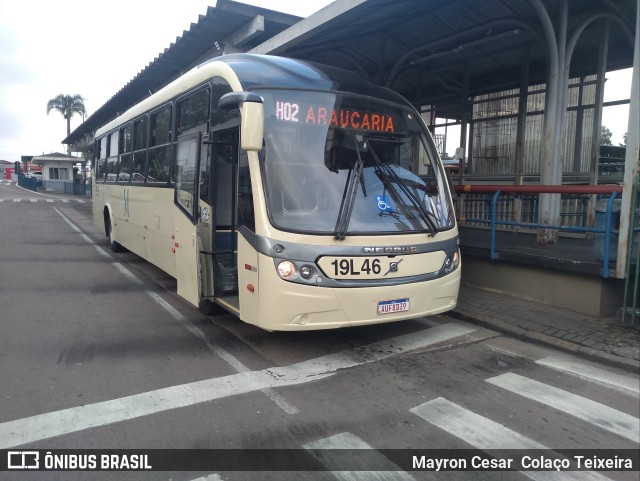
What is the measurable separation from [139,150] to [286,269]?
20.7ft

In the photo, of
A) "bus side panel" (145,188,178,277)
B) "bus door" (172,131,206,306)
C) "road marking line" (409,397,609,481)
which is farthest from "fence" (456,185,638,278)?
"bus side panel" (145,188,178,277)

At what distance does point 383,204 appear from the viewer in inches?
221

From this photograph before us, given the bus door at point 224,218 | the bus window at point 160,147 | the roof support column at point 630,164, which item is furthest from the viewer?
the bus window at point 160,147

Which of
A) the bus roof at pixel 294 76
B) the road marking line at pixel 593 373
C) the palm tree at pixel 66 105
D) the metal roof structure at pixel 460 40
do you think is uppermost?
the palm tree at pixel 66 105

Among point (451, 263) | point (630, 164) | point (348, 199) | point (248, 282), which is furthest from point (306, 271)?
point (630, 164)

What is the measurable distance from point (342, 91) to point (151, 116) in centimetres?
473

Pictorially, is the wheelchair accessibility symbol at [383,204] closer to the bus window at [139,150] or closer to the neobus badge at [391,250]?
the neobus badge at [391,250]

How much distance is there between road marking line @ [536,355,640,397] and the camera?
4.82 metres

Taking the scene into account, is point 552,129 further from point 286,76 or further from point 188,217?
point 188,217

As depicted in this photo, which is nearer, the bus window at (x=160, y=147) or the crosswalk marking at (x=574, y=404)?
the crosswalk marking at (x=574, y=404)

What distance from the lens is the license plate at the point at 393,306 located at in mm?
5335

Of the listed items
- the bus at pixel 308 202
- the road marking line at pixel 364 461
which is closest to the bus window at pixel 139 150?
the bus at pixel 308 202

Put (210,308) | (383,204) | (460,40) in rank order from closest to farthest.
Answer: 1. (383,204)
2. (210,308)
3. (460,40)

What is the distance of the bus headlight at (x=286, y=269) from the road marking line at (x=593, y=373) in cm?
288
